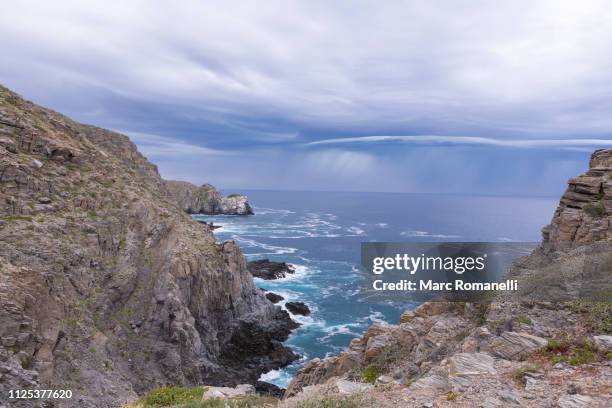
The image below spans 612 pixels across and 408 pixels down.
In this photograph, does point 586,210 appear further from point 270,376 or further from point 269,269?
point 269,269

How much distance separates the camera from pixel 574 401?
28.6 feet

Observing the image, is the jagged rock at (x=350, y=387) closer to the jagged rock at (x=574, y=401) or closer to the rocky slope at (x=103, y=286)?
the jagged rock at (x=574, y=401)

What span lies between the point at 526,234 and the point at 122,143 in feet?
421

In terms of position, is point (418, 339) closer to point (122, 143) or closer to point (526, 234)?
point (122, 143)

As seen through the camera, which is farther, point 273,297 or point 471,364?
point 273,297

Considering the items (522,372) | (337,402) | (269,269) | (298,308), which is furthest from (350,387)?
(269,269)

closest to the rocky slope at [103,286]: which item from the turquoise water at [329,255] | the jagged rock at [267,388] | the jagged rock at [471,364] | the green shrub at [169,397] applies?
the jagged rock at [267,388]

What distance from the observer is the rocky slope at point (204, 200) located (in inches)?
6796

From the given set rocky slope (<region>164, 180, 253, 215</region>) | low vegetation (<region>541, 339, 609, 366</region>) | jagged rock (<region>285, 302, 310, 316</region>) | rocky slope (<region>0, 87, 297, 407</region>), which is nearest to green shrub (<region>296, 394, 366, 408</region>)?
low vegetation (<region>541, 339, 609, 366</region>)

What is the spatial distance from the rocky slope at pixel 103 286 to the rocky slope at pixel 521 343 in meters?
17.1

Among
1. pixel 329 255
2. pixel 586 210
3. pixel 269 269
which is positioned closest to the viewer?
pixel 586 210

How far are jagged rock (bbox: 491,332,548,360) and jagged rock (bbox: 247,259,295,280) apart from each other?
64.3 meters

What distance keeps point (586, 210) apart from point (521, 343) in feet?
45.0

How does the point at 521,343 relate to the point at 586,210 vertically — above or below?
below
